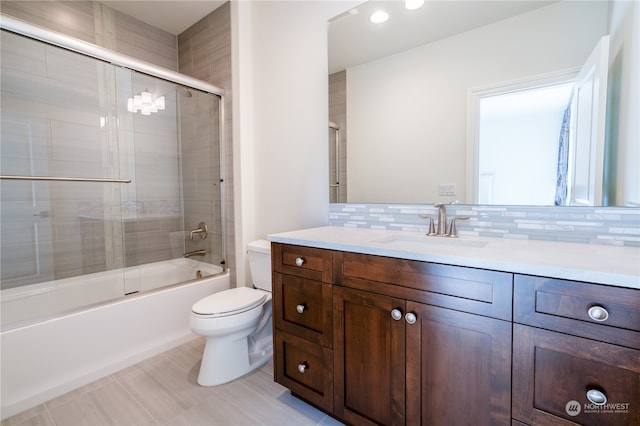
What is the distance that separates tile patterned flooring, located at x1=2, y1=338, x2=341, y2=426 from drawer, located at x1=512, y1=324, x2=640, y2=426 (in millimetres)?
897

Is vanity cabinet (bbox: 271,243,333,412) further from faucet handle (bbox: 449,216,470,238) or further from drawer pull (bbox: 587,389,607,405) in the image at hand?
drawer pull (bbox: 587,389,607,405)

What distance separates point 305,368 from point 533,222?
4.04ft

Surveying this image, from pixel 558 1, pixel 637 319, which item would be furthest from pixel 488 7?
pixel 637 319

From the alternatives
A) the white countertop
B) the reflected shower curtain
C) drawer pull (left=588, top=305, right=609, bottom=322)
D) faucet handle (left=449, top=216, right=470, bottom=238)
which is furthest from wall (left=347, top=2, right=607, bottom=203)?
drawer pull (left=588, top=305, right=609, bottom=322)

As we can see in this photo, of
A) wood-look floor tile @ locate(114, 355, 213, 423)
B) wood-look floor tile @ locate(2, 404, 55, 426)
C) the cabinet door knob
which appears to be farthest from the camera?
wood-look floor tile @ locate(114, 355, 213, 423)

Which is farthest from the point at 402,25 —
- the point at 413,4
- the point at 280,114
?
the point at 280,114

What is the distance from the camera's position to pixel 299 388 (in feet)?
4.56

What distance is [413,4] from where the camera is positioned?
1.52 m

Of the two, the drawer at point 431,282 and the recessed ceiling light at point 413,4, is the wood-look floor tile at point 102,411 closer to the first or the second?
the drawer at point 431,282

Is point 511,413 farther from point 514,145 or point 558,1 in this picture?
point 558,1

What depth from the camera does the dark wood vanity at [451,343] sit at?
73cm

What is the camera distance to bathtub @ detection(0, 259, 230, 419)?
1.46 m

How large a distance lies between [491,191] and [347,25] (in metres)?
1.29

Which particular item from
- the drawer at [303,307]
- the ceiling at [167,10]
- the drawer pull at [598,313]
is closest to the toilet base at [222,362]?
the drawer at [303,307]
